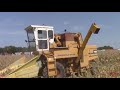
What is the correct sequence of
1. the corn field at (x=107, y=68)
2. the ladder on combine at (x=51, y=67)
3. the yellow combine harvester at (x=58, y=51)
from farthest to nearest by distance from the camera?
the corn field at (x=107, y=68), the yellow combine harvester at (x=58, y=51), the ladder on combine at (x=51, y=67)

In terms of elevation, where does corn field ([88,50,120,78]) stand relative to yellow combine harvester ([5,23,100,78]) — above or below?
below

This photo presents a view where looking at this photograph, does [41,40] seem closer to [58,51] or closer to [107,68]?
[58,51]

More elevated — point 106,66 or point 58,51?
point 58,51

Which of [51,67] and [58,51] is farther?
[58,51]

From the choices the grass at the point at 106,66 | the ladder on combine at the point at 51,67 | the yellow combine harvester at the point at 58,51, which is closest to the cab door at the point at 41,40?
the yellow combine harvester at the point at 58,51

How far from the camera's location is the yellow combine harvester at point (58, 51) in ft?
30.6

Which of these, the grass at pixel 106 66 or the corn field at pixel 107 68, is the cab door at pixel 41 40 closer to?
the grass at pixel 106 66

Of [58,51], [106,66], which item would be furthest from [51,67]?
[106,66]

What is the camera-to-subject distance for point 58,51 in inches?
394

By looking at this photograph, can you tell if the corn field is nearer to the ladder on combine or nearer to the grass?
the grass

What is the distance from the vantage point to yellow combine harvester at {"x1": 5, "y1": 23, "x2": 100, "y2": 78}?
9316 mm

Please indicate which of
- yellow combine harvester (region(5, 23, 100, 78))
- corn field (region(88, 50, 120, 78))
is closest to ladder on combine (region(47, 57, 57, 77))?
yellow combine harvester (region(5, 23, 100, 78))
